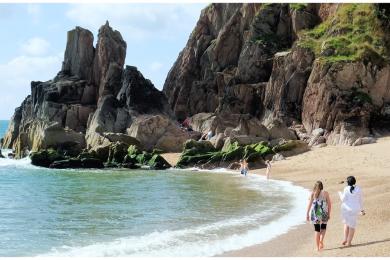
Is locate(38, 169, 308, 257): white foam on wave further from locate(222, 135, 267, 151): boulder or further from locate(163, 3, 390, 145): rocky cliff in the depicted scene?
locate(163, 3, 390, 145): rocky cliff

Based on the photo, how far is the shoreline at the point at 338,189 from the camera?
13961 mm

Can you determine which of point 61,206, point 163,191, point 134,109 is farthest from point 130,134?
point 61,206

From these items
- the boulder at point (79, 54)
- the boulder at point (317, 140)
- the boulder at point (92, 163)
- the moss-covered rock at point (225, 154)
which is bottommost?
the boulder at point (92, 163)

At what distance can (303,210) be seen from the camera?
21.6 m

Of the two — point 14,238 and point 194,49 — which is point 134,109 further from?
point 14,238

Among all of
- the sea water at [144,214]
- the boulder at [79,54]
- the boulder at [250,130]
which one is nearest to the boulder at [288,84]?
the boulder at [250,130]

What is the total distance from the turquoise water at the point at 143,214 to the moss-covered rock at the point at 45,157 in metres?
10.9

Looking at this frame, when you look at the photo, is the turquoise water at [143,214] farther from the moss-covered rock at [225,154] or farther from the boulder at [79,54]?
the boulder at [79,54]

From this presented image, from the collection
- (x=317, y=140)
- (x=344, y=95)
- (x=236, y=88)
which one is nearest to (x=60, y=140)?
(x=317, y=140)

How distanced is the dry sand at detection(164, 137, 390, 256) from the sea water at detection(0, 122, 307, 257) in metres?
1.08

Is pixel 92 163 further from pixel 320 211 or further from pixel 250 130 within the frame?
pixel 320 211

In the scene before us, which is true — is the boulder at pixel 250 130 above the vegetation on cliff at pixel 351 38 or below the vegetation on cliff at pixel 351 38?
below

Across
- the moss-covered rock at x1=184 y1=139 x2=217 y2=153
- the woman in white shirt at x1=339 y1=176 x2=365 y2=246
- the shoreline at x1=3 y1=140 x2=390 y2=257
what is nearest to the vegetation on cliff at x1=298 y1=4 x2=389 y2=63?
the shoreline at x1=3 y1=140 x2=390 y2=257

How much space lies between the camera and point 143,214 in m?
22.0
